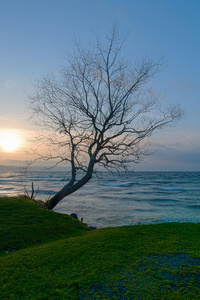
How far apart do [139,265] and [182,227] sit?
3.57 m

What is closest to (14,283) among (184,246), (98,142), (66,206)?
(184,246)

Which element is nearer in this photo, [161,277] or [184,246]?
[161,277]

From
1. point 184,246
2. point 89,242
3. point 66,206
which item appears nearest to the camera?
point 184,246

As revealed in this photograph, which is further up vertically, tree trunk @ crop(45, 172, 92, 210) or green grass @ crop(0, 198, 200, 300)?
tree trunk @ crop(45, 172, 92, 210)

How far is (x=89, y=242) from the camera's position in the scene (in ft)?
18.6

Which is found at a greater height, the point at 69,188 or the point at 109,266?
the point at 69,188

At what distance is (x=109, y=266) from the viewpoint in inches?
166

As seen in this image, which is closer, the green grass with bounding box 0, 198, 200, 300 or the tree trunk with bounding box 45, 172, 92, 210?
the green grass with bounding box 0, 198, 200, 300

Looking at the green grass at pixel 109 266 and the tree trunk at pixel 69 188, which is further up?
the tree trunk at pixel 69 188

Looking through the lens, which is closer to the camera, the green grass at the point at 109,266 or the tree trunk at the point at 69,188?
the green grass at the point at 109,266

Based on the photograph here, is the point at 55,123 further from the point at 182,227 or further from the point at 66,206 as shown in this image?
the point at 66,206

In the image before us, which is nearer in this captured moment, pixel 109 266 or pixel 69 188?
pixel 109 266

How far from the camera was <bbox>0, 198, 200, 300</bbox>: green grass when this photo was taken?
3451mm

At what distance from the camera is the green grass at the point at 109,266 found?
3451mm
